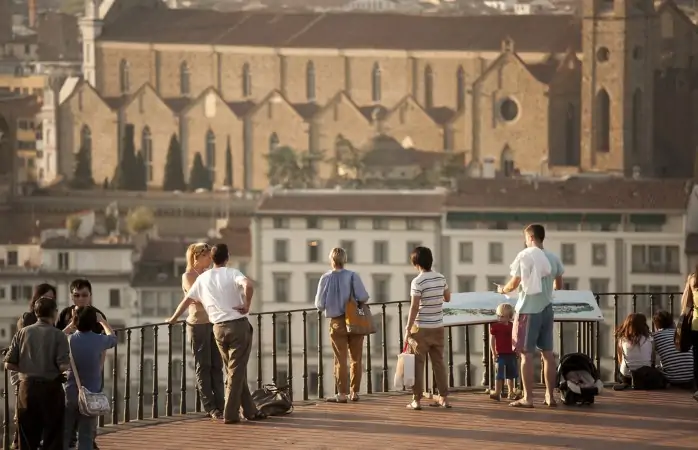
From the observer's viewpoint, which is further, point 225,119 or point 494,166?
point 225,119

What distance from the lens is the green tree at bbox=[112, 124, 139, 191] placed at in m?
60.0

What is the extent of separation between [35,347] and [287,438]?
1.24 meters

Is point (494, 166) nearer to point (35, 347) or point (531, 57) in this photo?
point (531, 57)

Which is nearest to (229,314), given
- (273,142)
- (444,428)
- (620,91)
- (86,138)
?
(444,428)

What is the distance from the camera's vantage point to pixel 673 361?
12398mm

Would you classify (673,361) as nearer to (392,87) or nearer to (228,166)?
(228,166)

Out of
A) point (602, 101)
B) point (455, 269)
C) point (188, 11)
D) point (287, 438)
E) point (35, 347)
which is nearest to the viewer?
point (35, 347)

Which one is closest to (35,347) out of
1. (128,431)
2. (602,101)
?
(128,431)

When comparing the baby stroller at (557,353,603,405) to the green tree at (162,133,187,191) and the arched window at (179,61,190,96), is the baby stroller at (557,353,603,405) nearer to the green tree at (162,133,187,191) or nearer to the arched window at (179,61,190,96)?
the green tree at (162,133,187,191)

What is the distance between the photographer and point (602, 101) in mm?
58250

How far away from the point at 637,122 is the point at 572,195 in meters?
10.4

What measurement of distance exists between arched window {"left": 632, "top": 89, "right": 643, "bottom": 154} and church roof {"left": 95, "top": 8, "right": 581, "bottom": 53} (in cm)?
601

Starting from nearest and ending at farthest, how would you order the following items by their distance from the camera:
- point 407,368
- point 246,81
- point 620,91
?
point 407,368 → point 620,91 → point 246,81

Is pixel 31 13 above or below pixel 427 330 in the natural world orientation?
above
